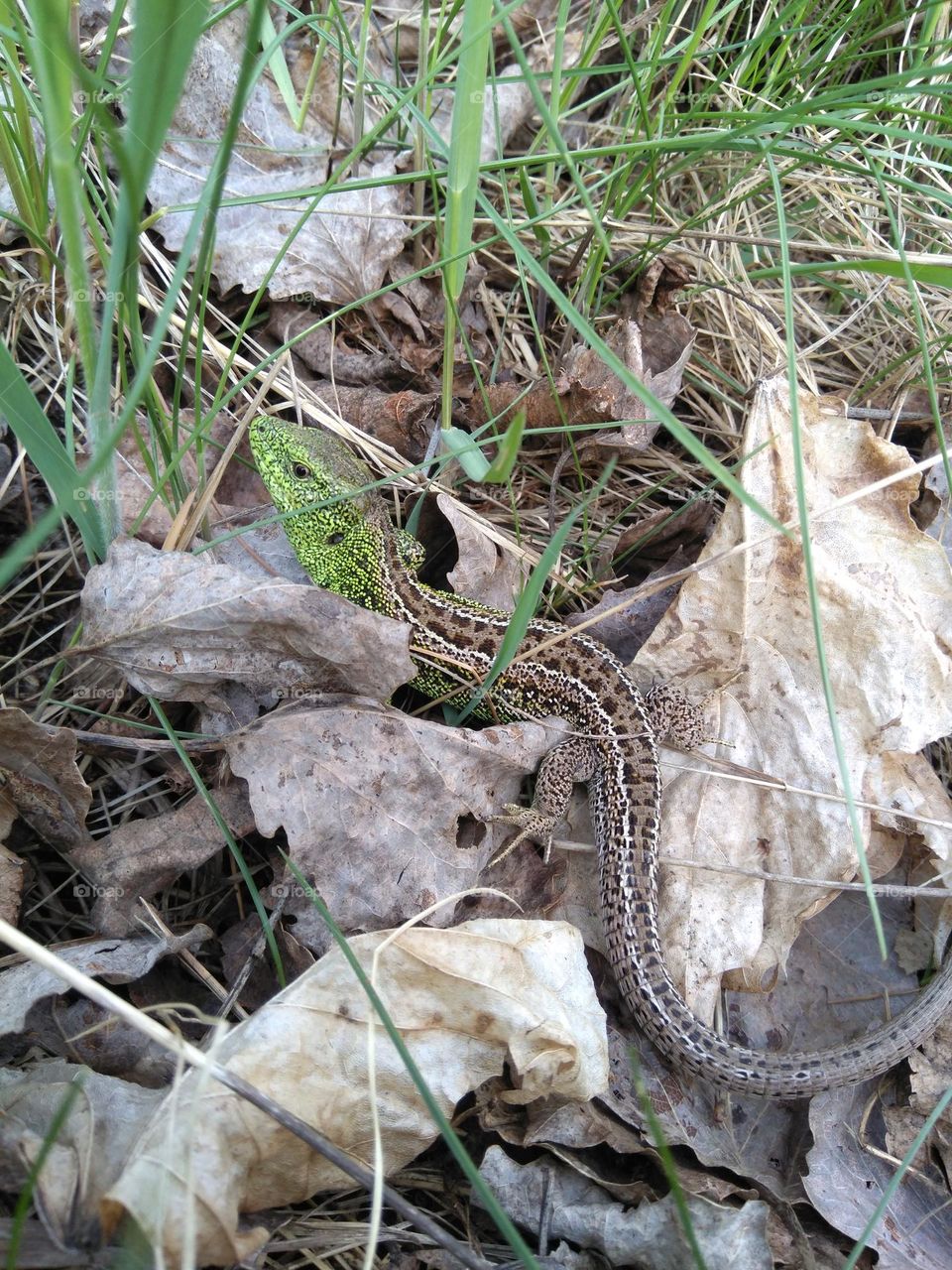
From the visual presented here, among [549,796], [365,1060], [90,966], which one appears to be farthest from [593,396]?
[90,966]

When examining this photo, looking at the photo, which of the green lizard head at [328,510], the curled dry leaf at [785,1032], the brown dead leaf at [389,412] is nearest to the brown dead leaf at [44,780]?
the green lizard head at [328,510]

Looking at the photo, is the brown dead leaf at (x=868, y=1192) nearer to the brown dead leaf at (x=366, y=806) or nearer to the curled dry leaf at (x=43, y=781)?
the brown dead leaf at (x=366, y=806)

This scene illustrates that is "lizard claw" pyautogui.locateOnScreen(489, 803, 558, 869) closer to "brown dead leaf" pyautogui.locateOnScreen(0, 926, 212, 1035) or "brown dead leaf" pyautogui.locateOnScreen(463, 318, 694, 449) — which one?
"brown dead leaf" pyautogui.locateOnScreen(0, 926, 212, 1035)

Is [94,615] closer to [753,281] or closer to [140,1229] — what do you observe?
[140,1229]

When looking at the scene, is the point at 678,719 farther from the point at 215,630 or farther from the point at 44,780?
the point at 44,780

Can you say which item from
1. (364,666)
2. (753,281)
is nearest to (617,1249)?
(364,666)

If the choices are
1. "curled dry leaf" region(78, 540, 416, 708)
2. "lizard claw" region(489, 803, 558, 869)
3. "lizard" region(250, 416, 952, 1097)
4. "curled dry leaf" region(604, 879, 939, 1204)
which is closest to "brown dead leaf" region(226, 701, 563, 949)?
"lizard claw" region(489, 803, 558, 869)
